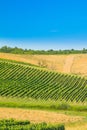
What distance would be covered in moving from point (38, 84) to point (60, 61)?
47.1 meters

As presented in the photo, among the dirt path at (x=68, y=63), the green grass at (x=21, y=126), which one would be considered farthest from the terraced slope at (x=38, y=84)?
the green grass at (x=21, y=126)

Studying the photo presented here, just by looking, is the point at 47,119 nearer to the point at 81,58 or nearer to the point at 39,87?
the point at 39,87

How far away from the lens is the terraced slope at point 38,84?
2776 inches

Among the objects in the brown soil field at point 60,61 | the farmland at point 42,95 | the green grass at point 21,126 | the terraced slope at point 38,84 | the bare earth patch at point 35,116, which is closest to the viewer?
the green grass at point 21,126

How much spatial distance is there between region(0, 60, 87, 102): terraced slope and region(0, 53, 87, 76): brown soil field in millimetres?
18804

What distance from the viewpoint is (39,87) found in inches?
2950

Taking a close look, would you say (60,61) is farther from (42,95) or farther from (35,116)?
(35,116)

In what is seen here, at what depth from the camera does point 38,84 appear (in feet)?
253

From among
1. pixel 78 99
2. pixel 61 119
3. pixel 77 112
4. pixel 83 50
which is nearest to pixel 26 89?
pixel 78 99

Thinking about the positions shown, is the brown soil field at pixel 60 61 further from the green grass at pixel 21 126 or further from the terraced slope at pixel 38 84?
the green grass at pixel 21 126

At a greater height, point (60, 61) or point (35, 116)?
point (60, 61)

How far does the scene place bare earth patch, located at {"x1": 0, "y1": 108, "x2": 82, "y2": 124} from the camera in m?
50.5

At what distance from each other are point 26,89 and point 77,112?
1464cm

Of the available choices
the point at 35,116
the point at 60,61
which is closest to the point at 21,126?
the point at 35,116
